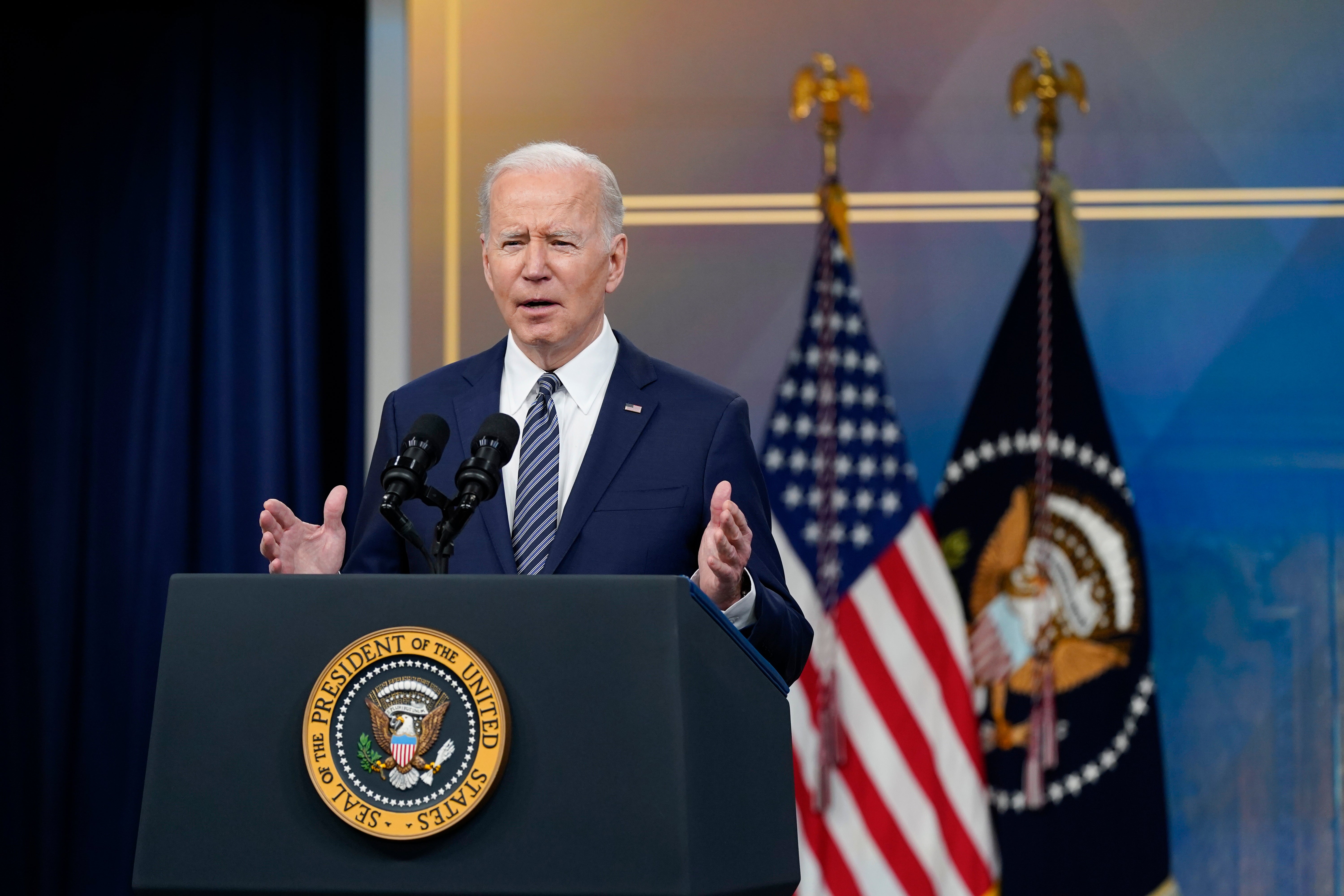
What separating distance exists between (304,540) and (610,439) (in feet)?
1.37

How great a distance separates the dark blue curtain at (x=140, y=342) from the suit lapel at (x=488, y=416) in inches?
74.1

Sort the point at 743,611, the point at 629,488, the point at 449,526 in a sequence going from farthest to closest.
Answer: the point at 629,488 < the point at 743,611 < the point at 449,526

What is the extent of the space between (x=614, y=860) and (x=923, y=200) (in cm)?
284

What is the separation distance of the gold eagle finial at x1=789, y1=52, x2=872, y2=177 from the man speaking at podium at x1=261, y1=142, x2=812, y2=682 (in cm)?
180

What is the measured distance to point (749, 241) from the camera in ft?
12.1

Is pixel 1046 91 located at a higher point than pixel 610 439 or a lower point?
higher

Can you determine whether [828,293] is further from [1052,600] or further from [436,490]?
[436,490]

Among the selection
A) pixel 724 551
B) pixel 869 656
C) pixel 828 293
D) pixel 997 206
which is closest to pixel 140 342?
pixel 828 293

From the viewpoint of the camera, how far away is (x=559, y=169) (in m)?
1.87

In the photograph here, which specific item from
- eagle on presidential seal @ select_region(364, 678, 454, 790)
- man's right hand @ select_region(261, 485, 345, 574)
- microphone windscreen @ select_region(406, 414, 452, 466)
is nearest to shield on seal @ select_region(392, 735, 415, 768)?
eagle on presidential seal @ select_region(364, 678, 454, 790)

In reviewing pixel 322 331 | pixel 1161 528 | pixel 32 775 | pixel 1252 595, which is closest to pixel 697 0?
pixel 322 331

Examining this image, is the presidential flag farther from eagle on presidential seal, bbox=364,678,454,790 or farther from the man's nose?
eagle on presidential seal, bbox=364,678,454,790

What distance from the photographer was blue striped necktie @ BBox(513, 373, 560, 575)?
67.7 inches

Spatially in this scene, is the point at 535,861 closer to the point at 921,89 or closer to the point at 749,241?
the point at 749,241
